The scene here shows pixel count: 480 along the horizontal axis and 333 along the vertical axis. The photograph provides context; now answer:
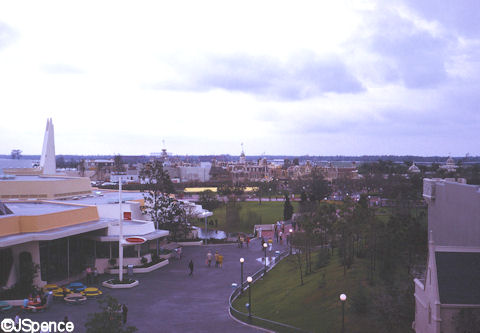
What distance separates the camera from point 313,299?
2061 centimetres

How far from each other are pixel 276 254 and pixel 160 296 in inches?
472

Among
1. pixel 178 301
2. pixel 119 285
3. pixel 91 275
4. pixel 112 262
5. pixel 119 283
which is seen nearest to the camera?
pixel 178 301

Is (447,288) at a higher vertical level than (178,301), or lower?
higher

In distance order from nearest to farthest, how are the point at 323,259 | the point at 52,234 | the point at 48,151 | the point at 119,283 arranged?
the point at 52,234 < the point at 119,283 < the point at 323,259 < the point at 48,151

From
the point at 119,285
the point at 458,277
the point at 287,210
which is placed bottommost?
the point at 119,285

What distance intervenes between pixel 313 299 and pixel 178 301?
6.51 meters

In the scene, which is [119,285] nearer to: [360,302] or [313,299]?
[313,299]

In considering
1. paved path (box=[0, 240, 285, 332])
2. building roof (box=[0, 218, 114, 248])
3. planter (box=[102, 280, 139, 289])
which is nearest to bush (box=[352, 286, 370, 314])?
paved path (box=[0, 240, 285, 332])

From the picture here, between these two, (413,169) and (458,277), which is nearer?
(458,277)

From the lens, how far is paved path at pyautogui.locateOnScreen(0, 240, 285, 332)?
1895cm

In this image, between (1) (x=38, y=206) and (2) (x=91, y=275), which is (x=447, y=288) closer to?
(2) (x=91, y=275)

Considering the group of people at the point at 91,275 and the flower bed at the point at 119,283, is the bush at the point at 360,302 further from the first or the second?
the group of people at the point at 91,275

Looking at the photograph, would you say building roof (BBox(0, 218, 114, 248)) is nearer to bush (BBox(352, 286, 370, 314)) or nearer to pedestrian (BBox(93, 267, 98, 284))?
pedestrian (BBox(93, 267, 98, 284))

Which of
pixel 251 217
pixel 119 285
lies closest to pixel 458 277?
pixel 119 285
